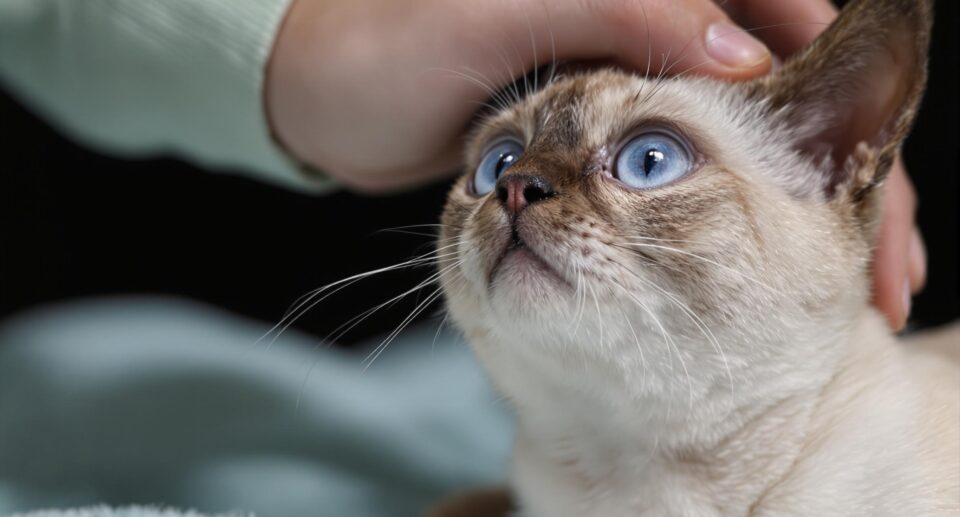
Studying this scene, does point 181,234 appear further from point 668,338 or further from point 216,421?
point 668,338

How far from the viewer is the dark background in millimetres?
3055

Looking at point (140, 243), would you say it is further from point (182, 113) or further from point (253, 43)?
point (253, 43)

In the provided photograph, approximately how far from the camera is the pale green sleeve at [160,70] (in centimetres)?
199

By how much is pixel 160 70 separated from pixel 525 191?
1.25m

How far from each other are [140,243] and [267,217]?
17.8 inches

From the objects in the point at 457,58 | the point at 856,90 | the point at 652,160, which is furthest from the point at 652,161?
the point at 457,58

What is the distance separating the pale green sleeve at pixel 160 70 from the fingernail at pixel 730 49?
92cm

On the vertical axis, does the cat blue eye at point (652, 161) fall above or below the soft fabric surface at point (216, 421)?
below

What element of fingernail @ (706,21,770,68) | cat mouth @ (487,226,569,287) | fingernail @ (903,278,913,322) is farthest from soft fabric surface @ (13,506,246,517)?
fingernail @ (903,278,913,322)

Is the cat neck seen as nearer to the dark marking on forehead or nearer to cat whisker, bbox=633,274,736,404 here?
cat whisker, bbox=633,274,736,404

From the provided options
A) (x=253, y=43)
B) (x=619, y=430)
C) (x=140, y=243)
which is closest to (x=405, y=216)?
(x=140, y=243)

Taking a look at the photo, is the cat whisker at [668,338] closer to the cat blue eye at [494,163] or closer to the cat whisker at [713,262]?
the cat whisker at [713,262]

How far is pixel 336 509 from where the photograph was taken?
6.61 feet

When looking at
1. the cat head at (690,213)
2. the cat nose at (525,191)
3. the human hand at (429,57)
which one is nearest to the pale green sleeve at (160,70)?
the human hand at (429,57)
